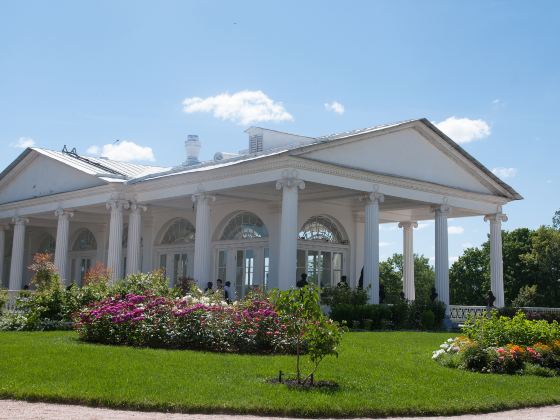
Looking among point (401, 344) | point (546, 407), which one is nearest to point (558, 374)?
point (546, 407)

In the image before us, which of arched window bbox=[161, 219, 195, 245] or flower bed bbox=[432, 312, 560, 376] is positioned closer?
flower bed bbox=[432, 312, 560, 376]

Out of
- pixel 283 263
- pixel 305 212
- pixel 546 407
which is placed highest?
pixel 305 212

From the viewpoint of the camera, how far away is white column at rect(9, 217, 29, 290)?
34.0 meters

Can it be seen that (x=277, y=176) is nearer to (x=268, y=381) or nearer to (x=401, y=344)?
(x=401, y=344)

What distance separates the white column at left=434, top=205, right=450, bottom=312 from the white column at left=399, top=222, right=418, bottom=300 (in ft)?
17.0

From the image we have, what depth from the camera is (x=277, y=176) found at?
22.6m

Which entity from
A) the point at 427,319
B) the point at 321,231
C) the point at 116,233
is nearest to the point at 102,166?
the point at 116,233

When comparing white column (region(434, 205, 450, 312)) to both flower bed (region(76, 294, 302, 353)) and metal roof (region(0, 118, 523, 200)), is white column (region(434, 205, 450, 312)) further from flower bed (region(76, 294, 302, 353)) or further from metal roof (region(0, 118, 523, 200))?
flower bed (region(76, 294, 302, 353))

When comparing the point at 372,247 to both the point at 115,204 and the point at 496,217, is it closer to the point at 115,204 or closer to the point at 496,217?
the point at 496,217

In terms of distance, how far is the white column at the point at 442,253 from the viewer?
27078 millimetres

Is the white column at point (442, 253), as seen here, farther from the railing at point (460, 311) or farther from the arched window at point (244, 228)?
the arched window at point (244, 228)

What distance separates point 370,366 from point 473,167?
17.4 metres

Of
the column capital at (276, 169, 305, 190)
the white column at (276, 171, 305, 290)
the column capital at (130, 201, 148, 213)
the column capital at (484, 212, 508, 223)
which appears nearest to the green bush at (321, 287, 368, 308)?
the white column at (276, 171, 305, 290)

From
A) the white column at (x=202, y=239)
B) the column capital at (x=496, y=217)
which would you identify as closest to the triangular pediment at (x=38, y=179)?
the white column at (x=202, y=239)
